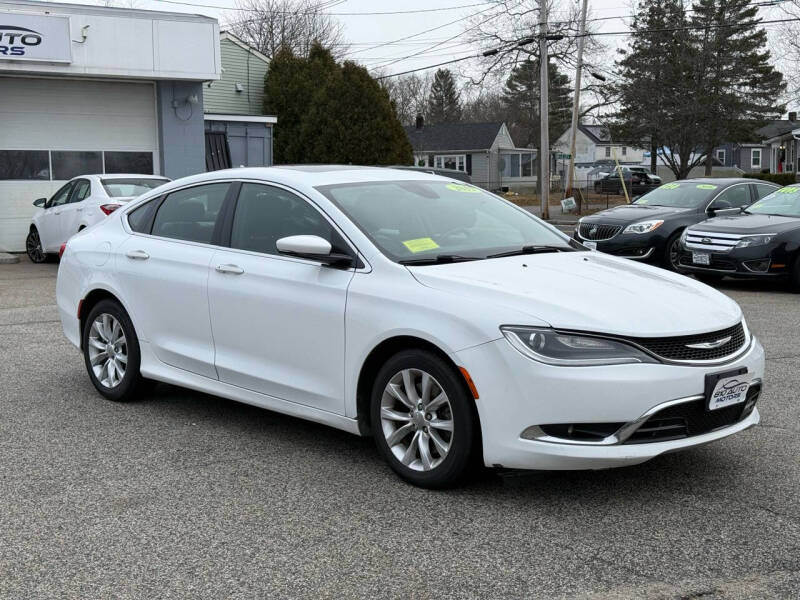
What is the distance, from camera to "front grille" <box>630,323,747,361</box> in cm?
430

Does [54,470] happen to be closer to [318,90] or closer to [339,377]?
[339,377]

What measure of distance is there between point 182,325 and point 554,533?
111 inches

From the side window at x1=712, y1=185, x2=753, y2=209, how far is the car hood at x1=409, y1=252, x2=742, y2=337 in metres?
10.4

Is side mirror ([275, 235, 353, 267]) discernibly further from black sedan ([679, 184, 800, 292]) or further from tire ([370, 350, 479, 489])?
black sedan ([679, 184, 800, 292])

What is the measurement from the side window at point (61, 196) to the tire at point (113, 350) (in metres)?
10.7


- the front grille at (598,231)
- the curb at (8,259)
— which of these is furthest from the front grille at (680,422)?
the curb at (8,259)

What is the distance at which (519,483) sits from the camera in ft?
15.6

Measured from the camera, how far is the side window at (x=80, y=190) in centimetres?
1617

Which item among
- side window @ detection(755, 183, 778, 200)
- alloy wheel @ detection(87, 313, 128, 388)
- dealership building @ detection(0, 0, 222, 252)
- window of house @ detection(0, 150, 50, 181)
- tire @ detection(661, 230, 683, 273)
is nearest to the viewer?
alloy wheel @ detection(87, 313, 128, 388)

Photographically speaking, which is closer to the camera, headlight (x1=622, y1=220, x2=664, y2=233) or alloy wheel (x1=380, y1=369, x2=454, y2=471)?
alloy wheel (x1=380, y1=369, x2=454, y2=471)

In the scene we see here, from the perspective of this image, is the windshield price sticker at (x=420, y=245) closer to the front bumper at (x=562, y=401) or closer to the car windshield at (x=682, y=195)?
the front bumper at (x=562, y=401)

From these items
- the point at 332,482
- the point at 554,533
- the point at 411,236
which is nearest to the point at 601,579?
the point at 554,533

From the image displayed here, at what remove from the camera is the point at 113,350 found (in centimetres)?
656

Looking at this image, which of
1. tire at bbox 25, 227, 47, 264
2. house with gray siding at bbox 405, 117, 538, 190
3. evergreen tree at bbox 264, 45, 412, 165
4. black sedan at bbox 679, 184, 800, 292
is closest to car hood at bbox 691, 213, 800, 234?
black sedan at bbox 679, 184, 800, 292
